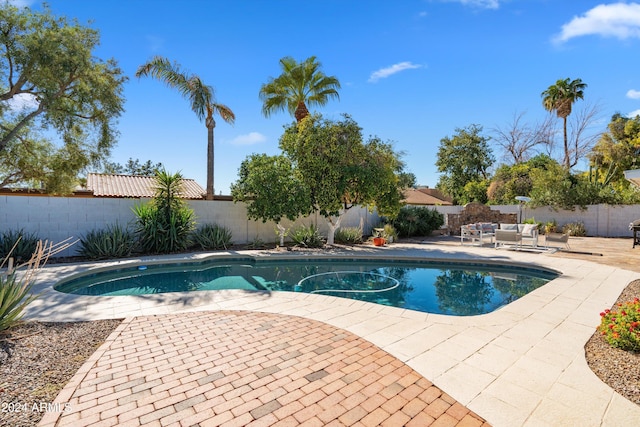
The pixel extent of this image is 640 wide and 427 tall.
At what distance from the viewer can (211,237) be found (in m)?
12.9

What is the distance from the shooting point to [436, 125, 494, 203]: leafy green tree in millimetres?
32106

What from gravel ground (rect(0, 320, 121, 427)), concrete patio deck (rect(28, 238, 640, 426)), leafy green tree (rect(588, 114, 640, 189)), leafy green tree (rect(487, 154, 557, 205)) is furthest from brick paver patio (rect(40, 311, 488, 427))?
leafy green tree (rect(588, 114, 640, 189))

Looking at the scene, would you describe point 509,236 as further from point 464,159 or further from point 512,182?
point 464,159

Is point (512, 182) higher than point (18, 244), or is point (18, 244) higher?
point (512, 182)

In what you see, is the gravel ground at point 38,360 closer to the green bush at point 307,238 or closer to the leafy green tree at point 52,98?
the leafy green tree at point 52,98

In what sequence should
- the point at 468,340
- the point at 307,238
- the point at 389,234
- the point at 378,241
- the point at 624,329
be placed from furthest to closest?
the point at 389,234, the point at 378,241, the point at 307,238, the point at 468,340, the point at 624,329

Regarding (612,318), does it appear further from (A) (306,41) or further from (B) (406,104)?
(B) (406,104)

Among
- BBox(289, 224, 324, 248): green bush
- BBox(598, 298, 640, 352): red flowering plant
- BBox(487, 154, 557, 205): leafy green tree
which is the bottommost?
BBox(598, 298, 640, 352): red flowering plant

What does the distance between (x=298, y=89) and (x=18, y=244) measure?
12459 mm

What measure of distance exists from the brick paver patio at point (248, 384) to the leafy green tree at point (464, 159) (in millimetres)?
31119

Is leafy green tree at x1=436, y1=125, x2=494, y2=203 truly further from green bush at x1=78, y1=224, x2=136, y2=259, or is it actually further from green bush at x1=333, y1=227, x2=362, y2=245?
green bush at x1=78, y1=224, x2=136, y2=259

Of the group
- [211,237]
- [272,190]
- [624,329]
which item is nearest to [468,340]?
[624,329]

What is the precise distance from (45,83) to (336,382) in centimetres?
1205

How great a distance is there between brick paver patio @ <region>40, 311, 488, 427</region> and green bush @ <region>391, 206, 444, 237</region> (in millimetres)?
14194
